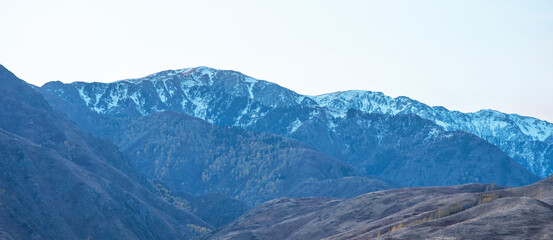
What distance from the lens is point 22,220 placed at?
190125 mm

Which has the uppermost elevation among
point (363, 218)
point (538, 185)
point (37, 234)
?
point (538, 185)

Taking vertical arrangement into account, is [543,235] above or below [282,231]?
above

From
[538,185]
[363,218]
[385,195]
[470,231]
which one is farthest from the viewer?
[385,195]

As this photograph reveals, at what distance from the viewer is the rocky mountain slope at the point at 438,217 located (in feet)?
295

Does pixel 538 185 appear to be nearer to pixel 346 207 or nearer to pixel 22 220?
pixel 346 207

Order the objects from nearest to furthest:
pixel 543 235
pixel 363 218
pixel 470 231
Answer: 1. pixel 543 235
2. pixel 470 231
3. pixel 363 218

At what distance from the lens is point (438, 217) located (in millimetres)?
113250

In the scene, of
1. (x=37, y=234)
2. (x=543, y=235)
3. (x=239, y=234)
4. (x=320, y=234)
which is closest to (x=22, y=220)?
(x=37, y=234)

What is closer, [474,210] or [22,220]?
[474,210]

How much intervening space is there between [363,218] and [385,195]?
17.9 meters

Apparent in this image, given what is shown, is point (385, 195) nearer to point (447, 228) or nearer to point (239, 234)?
point (239, 234)

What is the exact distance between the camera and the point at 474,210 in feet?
336

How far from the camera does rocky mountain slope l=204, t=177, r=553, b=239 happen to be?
90.0 meters

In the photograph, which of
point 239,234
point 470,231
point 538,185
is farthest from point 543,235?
point 239,234
